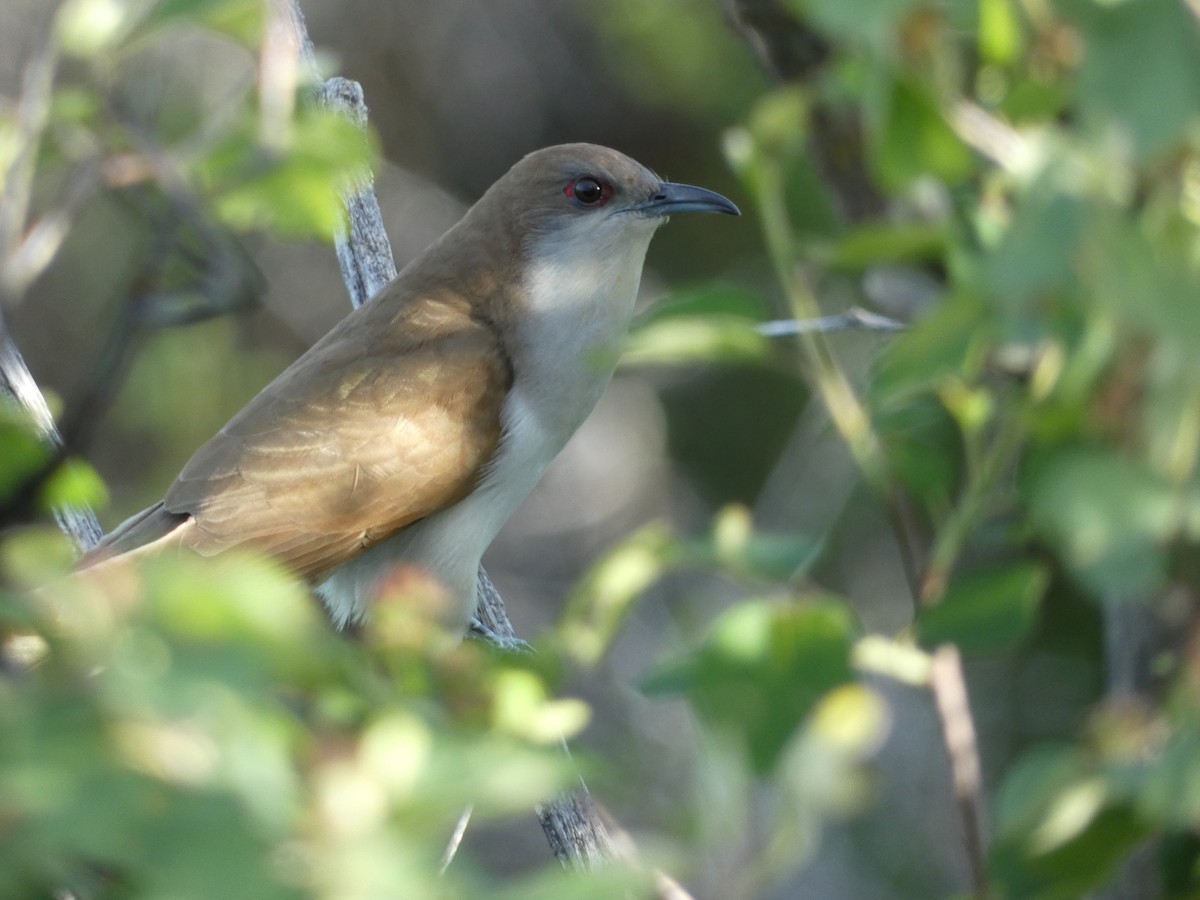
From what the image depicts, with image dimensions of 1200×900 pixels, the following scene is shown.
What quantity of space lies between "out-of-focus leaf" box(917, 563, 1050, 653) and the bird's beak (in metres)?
3.07

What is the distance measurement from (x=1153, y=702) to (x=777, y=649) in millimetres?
351

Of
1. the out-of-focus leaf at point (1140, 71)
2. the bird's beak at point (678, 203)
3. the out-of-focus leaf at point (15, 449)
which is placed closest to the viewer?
the out-of-focus leaf at point (1140, 71)

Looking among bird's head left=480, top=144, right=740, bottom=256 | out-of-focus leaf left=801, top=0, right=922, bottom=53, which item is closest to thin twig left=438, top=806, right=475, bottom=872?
out-of-focus leaf left=801, top=0, right=922, bottom=53

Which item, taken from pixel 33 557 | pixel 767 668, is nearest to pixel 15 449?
pixel 33 557

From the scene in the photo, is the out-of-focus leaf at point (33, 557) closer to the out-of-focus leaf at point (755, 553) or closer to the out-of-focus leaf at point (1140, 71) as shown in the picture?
the out-of-focus leaf at point (755, 553)

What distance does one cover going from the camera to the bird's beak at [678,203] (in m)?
4.12

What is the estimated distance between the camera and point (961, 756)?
117 cm

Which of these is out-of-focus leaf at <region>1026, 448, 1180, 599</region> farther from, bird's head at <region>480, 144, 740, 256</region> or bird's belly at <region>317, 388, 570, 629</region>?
bird's head at <region>480, 144, 740, 256</region>

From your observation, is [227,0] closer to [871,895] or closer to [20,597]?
[20,597]

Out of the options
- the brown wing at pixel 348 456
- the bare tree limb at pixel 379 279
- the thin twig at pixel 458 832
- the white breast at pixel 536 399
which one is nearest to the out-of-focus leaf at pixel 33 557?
the thin twig at pixel 458 832

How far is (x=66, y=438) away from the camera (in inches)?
45.6

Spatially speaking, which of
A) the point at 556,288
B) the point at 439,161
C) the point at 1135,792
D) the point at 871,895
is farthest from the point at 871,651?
the point at 439,161

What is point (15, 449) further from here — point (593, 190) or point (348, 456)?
point (593, 190)

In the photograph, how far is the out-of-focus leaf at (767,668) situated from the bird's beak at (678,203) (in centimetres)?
316
